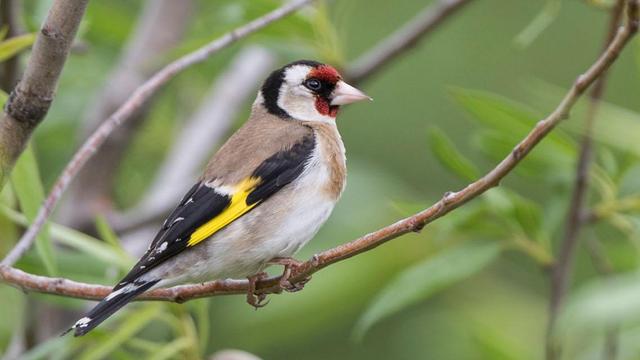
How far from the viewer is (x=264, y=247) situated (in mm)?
3502

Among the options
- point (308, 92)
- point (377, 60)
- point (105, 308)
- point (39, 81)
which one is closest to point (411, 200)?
point (377, 60)

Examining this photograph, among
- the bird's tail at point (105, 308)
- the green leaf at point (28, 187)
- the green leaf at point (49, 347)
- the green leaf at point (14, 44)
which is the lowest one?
the green leaf at point (49, 347)

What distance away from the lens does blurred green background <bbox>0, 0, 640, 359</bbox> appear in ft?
12.1

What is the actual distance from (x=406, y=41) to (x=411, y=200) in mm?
1340

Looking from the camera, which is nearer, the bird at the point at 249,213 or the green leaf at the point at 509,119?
the bird at the point at 249,213

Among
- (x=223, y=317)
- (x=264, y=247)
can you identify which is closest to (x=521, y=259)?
(x=223, y=317)

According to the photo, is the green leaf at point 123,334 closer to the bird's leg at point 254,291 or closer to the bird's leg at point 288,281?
the bird's leg at point 254,291

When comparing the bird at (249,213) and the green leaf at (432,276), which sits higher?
the bird at (249,213)

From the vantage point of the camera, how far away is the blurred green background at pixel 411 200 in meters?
3.70

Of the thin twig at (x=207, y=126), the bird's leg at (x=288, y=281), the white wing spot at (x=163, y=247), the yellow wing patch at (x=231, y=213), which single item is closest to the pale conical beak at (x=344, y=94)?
the yellow wing patch at (x=231, y=213)

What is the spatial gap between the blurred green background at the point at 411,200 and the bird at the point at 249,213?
26 centimetres

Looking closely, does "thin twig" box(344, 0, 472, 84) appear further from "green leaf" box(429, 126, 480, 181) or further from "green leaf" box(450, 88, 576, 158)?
"green leaf" box(429, 126, 480, 181)

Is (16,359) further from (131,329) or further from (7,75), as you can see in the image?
(7,75)

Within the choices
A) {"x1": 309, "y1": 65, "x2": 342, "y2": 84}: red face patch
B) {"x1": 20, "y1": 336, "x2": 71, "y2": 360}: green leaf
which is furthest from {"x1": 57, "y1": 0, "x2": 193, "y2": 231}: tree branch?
{"x1": 20, "y1": 336, "x2": 71, "y2": 360}: green leaf
